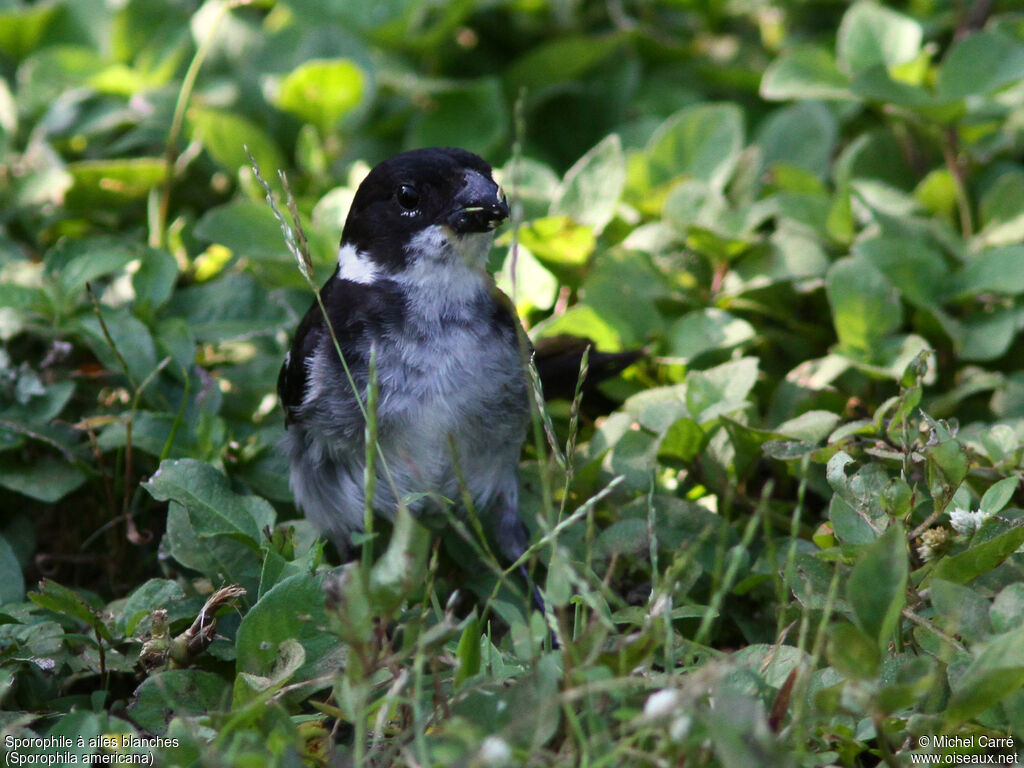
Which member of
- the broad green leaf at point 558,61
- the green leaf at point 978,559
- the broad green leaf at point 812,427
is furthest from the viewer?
the broad green leaf at point 558,61

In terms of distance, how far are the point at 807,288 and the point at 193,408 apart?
196 cm

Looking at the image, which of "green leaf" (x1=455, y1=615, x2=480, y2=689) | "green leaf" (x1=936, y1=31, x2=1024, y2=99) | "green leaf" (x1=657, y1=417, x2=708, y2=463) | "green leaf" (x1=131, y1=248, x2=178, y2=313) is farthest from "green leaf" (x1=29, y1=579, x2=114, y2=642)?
"green leaf" (x1=936, y1=31, x2=1024, y2=99)

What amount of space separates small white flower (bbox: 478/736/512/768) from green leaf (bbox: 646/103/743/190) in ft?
8.94

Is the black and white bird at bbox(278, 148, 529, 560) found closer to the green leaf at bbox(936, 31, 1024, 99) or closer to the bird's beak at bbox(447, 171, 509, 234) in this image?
the bird's beak at bbox(447, 171, 509, 234)

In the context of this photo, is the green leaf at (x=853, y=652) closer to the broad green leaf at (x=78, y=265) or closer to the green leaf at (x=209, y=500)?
the green leaf at (x=209, y=500)

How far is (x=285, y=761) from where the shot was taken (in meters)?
1.86

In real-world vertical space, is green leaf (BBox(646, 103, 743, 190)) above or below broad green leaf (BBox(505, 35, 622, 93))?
below

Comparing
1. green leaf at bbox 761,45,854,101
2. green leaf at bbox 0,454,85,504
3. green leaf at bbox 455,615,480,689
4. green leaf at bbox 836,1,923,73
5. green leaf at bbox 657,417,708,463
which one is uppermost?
green leaf at bbox 836,1,923,73

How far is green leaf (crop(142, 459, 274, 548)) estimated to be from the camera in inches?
109

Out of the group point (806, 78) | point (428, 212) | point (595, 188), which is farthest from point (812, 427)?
point (806, 78)

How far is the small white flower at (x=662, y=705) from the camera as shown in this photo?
1708 mm

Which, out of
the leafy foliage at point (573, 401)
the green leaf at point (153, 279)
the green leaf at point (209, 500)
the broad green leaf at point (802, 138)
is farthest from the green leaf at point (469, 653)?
the broad green leaf at point (802, 138)

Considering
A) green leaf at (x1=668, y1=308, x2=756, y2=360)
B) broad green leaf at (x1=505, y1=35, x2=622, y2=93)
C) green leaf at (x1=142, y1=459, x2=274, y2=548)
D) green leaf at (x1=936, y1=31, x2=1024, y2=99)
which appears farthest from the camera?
broad green leaf at (x1=505, y1=35, x2=622, y2=93)

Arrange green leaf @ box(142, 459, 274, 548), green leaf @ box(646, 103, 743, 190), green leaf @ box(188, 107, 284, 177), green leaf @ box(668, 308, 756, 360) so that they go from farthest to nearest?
green leaf @ box(188, 107, 284, 177) → green leaf @ box(646, 103, 743, 190) → green leaf @ box(668, 308, 756, 360) → green leaf @ box(142, 459, 274, 548)
